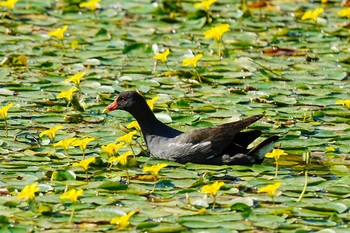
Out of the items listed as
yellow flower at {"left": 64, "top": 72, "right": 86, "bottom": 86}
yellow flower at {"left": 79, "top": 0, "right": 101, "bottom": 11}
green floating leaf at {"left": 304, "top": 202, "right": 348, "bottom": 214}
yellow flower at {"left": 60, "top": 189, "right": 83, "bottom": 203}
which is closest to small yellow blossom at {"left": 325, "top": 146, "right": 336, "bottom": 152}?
green floating leaf at {"left": 304, "top": 202, "right": 348, "bottom": 214}

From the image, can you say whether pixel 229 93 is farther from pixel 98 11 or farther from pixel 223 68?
pixel 98 11

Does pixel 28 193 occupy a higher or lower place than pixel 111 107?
lower

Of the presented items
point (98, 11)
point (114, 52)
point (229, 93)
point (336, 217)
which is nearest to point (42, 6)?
point (98, 11)

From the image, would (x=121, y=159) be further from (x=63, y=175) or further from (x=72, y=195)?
(x=72, y=195)

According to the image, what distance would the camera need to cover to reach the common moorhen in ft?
26.5

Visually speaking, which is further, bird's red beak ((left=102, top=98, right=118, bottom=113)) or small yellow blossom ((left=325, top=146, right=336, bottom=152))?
bird's red beak ((left=102, top=98, right=118, bottom=113))

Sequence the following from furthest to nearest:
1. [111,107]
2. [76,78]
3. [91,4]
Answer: [91,4] → [76,78] → [111,107]

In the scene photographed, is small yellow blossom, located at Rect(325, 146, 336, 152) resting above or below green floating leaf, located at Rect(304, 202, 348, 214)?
above

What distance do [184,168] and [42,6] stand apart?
5523 millimetres

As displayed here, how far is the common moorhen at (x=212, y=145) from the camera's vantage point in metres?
8.08

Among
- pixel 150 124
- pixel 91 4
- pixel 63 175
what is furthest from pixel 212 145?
pixel 91 4

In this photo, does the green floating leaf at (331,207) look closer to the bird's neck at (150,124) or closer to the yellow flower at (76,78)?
the bird's neck at (150,124)

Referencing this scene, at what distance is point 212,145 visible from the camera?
8.13 meters

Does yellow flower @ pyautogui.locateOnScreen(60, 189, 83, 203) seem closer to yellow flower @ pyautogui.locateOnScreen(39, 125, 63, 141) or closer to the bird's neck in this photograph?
yellow flower @ pyautogui.locateOnScreen(39, 125, 63, 141)
